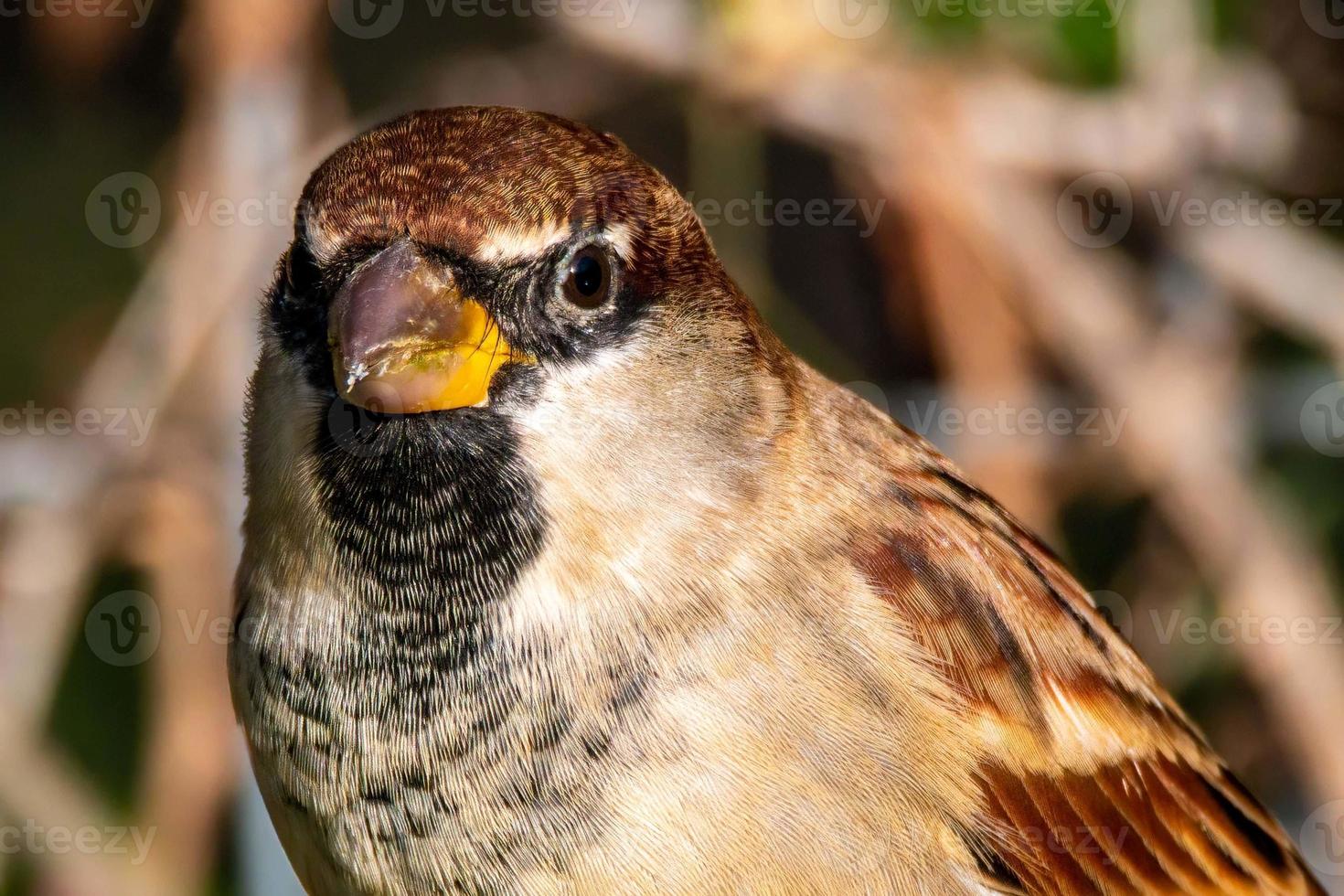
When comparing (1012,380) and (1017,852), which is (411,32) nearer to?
(1012,380)

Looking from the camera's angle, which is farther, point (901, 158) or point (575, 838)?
point (901, 158)

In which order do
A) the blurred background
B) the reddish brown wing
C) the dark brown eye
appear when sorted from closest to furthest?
the dark brown eye
the reddish brown wing
the blurred background

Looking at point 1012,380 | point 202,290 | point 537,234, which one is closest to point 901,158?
point 1012,380

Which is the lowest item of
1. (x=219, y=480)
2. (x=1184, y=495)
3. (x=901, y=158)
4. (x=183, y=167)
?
(x=219, y=480)

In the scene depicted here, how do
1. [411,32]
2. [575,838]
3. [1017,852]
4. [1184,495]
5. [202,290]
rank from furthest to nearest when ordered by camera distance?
[411,32] → [1184,495] → [202,290] → [1017,852] → [575,838]

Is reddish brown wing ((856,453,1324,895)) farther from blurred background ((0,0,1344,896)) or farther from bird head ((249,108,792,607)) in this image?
blurred background ((0,0,1344,896))

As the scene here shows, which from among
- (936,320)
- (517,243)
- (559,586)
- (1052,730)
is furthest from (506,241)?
(936,320)

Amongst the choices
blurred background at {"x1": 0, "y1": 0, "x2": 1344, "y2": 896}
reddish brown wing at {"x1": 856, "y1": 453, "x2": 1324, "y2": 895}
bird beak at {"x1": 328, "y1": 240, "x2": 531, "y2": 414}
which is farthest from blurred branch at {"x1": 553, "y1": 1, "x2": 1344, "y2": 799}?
bird beak at {"x1": 328, "y1": 240, "x2": 531, "y2": 414}
